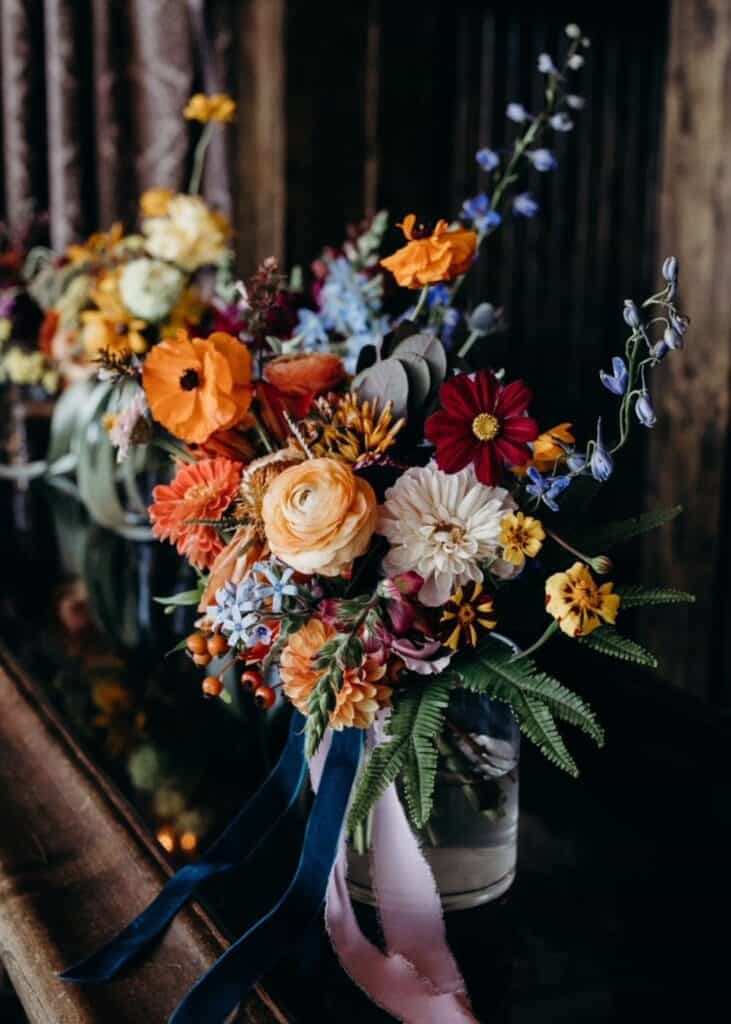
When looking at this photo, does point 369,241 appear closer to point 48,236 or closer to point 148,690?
point 148,690

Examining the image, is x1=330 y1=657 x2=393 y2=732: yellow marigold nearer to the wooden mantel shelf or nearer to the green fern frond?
the green fern frond

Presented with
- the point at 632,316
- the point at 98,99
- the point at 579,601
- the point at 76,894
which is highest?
the point at 98,99

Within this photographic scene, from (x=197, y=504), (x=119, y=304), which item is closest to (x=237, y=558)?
(x=197, y=504)

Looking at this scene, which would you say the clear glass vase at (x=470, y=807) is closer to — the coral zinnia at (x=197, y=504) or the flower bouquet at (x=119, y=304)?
the coral zinnia at (x=197, y=504)

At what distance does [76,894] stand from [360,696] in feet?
0.75

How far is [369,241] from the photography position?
3.71 ft

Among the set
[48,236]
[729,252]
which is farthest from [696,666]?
[48,236]

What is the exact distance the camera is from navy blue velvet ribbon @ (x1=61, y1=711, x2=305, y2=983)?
2.08ft

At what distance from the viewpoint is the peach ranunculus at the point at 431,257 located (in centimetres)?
70

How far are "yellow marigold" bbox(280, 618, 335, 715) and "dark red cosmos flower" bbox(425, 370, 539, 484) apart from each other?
4.6 inches

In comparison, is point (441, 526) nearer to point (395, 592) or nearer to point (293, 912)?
point (395, 592)

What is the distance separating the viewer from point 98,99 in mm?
2488

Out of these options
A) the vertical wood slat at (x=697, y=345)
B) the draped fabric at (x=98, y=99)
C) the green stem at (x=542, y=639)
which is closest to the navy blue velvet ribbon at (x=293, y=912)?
the green stem at (x=542, y=639)

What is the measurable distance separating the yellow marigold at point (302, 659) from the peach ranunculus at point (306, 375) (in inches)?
6.8
